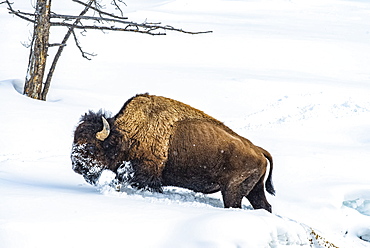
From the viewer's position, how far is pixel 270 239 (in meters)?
3.78

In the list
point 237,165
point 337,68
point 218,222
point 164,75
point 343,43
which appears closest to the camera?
point 218,222

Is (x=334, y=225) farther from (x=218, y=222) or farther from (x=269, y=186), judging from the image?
(x=218, y=222)

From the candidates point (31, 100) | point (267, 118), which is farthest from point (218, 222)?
point (267, 118)

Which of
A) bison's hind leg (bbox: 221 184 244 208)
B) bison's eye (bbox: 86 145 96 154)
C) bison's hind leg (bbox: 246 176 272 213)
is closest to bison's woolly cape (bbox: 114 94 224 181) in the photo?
bison's eye (bbox: 86 145 96 154)

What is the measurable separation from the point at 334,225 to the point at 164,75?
10.3 metres

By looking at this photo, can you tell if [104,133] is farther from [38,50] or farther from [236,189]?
[38,50]

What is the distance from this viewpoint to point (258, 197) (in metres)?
5.36

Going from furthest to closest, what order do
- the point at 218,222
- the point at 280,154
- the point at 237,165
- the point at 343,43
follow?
the point at 343,43 → the point at 280,154 → the point at 237,165 → the point at 218,222

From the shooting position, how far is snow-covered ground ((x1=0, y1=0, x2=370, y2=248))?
358 centimetres

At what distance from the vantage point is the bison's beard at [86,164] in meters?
5.03

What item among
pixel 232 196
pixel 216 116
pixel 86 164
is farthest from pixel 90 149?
pixel 216 116

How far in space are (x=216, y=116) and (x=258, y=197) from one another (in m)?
6.81

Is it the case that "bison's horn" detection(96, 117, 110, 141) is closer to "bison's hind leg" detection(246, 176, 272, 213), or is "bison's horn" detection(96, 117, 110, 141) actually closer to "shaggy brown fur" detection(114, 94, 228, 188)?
"shaggy brown fur" detection(114, 94, 228, 188)

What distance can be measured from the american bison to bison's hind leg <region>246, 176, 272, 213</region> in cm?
23
